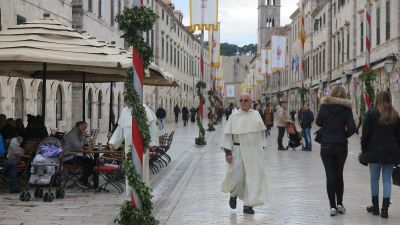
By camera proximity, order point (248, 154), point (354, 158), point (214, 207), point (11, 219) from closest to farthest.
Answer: point (11, 219) < point (248, 154) < point (214, 207) < point (354, 158)

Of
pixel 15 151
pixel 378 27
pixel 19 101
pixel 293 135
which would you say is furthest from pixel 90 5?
pixel 15 151

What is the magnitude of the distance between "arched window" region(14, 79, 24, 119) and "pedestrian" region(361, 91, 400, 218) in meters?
18.4

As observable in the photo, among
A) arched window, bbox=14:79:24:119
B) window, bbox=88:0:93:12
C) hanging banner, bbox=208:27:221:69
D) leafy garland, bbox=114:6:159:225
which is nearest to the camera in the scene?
leafy garland, bbox=114:6:159:225

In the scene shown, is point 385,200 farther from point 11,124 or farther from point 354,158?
point 354,158

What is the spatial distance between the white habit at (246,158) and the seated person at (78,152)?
3.38 metres

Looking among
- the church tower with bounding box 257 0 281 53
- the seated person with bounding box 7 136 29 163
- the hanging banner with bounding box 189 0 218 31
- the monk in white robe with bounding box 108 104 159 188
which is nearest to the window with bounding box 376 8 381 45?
the hanging banner with bounding box 189 0 218 31

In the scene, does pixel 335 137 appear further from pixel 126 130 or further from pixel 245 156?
pixel 126 130

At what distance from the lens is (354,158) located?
19.9 meters

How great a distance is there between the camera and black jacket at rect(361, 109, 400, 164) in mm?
8727

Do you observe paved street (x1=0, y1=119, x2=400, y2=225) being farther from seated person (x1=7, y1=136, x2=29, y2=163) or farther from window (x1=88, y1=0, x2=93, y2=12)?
window (x1=88, y1=0, x2=93, y2=12)

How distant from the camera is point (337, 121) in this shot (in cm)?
891

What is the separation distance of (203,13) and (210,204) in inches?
731

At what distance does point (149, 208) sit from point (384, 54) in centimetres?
2870

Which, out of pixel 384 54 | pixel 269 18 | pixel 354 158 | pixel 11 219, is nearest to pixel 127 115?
pixel 11 219
